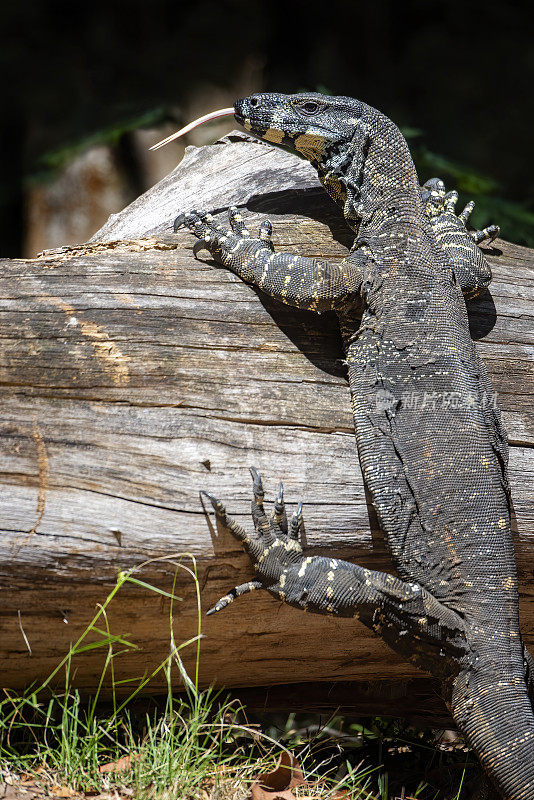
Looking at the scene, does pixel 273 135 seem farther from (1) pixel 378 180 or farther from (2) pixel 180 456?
(2) pixel 180 456

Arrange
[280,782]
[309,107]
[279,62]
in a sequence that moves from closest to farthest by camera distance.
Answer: [280,782]
[309,107]
[279,62]

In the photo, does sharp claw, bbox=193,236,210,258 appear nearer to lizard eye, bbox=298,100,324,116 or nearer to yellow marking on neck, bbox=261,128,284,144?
yellow marking on neck, bbox=261,128,284,144

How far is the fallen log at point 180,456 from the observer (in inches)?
113

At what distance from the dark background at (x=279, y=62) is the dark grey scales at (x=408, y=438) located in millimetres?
5715

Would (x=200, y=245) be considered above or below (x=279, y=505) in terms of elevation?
above

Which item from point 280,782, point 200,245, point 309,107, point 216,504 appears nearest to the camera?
point 216,504

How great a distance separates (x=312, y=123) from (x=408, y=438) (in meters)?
1.92

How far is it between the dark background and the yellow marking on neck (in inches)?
222

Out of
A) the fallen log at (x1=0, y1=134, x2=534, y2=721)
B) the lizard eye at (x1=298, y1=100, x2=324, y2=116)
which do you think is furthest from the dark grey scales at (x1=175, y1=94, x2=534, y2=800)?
the fallen log at (x1=0, y1=134, x2=534, y2=721)

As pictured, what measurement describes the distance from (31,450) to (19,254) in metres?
7.46

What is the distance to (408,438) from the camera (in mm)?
3344

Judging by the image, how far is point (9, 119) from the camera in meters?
9.93

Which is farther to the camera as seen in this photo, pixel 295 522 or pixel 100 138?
pixel 100 138

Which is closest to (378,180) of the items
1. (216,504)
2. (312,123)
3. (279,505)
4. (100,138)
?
(312,123)
